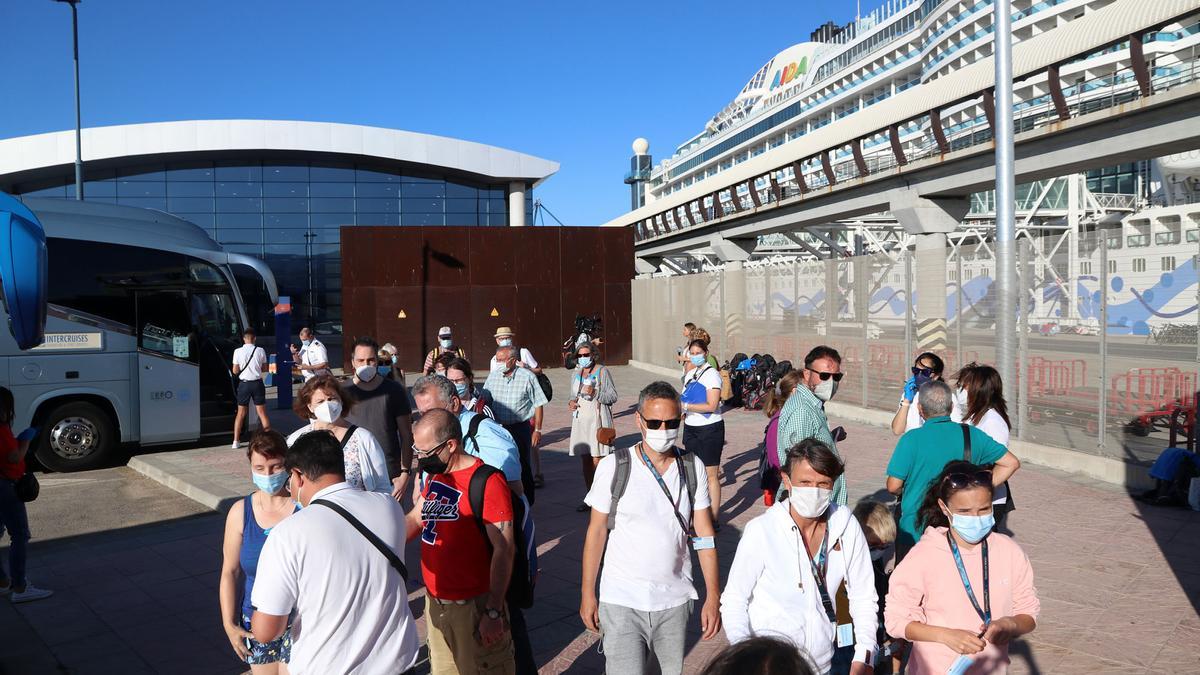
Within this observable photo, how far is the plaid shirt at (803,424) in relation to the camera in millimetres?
4828

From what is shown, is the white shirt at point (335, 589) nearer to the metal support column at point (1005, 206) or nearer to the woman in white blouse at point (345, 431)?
the woman in white blouse at point (345, 431)

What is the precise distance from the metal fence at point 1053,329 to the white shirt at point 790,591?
748 centimetres

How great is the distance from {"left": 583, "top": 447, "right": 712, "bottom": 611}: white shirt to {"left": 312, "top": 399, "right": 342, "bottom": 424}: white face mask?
187cm

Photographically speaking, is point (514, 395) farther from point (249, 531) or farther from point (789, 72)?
point (789, 72)

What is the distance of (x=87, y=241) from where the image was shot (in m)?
12.5

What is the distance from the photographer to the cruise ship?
9.19 metres

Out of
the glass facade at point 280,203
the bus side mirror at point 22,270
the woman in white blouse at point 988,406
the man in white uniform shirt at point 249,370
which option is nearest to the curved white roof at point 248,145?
the glass facade at point 280,203

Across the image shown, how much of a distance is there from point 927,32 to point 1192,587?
64559 millimetres

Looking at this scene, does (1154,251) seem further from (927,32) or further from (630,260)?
(927,32)

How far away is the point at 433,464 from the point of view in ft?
11.6

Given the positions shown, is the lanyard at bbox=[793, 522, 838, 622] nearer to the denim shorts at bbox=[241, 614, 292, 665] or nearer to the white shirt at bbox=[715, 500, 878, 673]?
the white shirt at bbox=[715, 500, 878, 673]

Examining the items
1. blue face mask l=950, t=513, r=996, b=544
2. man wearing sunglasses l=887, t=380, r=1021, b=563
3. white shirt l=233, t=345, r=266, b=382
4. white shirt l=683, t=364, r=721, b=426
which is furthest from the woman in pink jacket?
white shirt l=233, t=345, r=266, b=382

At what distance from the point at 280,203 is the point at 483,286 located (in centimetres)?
2226

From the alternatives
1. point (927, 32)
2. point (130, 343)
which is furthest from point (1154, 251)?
point (927, 32)
